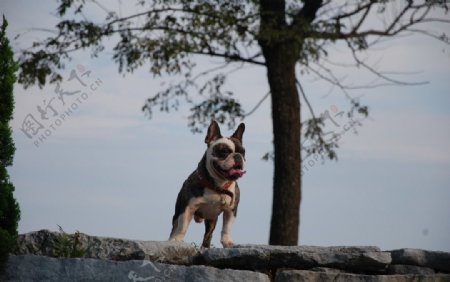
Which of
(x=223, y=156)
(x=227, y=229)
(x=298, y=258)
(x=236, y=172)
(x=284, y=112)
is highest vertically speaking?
(x=284, y=112)

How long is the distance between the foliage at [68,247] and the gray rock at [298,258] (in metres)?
1.26

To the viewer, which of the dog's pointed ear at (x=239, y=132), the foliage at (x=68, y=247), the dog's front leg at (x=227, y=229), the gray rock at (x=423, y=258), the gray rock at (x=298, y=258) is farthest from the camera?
the gray rock at (x=423, y=258)

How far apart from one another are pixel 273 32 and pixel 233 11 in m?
1.33

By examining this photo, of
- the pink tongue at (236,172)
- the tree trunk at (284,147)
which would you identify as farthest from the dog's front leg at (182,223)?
the tree trunk at (284,147)

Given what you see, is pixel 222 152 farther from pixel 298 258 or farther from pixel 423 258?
pixel 423 258

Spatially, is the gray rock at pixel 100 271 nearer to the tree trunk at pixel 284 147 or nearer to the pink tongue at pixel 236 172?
the pink tongue at pixel 236 172

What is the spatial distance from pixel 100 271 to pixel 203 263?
3.88ft

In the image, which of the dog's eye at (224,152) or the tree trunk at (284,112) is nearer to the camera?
the dog's eye at (224,152)

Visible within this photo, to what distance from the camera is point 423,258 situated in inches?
340

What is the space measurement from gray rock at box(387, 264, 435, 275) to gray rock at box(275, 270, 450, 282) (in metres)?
0.25

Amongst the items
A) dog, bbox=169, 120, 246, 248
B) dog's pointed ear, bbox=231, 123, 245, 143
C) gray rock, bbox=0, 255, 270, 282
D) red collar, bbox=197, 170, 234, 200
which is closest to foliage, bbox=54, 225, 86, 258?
gray rock, bbox=0, 255, 270, 282

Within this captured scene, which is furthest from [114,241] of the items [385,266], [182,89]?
[182,89]

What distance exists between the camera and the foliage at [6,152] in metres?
7.04

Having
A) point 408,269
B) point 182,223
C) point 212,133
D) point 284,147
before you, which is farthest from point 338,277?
point 284,147
